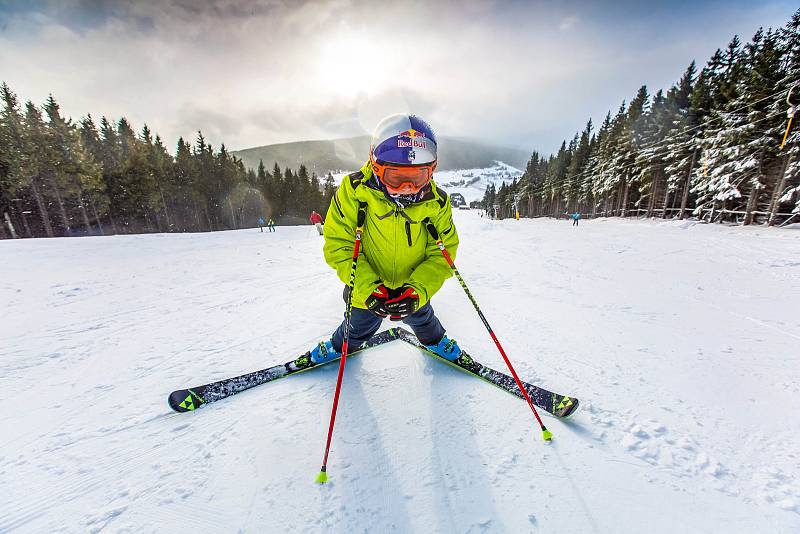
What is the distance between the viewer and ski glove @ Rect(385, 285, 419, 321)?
2.86m

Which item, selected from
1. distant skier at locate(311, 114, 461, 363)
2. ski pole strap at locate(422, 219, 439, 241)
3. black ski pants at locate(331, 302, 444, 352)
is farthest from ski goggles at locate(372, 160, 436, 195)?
black ski pants at locate(331, 302, 444, 352)

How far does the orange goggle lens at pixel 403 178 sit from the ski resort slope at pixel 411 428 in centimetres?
191

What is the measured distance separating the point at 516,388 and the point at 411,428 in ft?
3.65

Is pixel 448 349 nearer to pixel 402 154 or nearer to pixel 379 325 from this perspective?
pixel 379 325

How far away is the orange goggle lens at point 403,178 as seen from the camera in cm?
278

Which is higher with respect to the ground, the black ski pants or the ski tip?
the black ski pants

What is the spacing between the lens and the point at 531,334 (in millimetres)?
4121

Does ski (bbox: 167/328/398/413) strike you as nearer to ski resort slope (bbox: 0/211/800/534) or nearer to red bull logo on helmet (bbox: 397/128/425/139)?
ski resort slope (bbox: 0/211/800/534)

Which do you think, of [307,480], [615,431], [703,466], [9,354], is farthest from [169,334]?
[703,466]

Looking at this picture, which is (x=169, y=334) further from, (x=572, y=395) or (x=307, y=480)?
(x=572, y=395)

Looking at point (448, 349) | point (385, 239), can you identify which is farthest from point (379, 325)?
point (385, 239)

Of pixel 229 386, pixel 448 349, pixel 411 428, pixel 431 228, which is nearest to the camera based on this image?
pixel 411 428

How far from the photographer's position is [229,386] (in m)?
2.96

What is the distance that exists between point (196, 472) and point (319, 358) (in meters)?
1.48
